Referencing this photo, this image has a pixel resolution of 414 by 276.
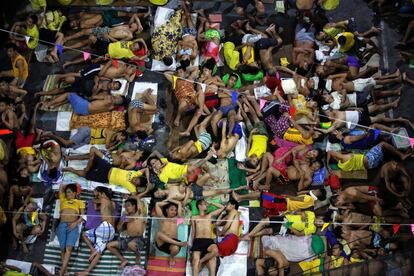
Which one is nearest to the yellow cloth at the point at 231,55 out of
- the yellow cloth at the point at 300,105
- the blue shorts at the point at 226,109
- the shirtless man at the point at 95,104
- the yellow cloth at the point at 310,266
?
the blue shorts at the point at 226,109

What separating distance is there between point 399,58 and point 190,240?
5.00 meters

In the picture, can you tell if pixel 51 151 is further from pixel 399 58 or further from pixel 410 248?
pixel 399 58

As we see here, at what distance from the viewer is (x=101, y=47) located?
9.84 meters

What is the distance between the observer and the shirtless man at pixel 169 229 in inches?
318

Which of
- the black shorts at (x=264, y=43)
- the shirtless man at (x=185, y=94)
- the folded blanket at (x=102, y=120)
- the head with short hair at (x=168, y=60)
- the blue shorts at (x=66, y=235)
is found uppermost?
the black shorts at (x=264, y=43)

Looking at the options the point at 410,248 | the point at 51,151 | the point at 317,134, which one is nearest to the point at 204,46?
the point at 317,134

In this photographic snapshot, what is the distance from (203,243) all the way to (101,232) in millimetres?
1488

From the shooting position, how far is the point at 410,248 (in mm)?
7707

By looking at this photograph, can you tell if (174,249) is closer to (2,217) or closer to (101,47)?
(2,217)

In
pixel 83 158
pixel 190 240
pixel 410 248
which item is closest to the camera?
pixel 410 248

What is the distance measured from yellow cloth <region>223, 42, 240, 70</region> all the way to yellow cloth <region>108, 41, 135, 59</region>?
1.61 meters

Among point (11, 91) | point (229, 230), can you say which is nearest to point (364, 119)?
point (229, 230)

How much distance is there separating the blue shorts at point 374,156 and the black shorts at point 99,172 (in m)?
3.99

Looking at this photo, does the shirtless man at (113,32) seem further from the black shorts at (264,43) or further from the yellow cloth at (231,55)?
the black shorts at (264,43)
